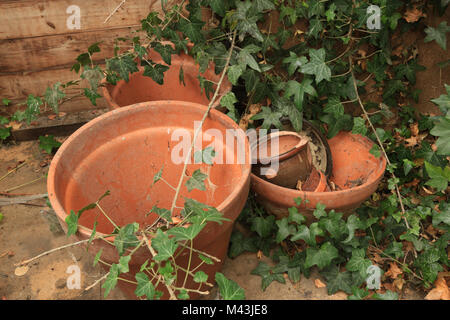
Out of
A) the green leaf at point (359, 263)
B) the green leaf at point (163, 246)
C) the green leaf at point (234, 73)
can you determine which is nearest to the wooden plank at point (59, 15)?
the green leaf at point (234, 73)

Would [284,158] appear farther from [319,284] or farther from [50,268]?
[50,268]

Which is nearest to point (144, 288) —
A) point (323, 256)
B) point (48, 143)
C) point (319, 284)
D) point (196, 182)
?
point (196, 182)

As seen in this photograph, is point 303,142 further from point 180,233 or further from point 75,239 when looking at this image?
point 75,239

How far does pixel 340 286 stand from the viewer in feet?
5.82

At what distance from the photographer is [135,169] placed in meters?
1.77

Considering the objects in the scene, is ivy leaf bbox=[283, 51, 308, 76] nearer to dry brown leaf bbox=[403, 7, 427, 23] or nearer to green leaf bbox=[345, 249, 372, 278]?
dry brown leaf bbox=[403, 7, 427, 23]

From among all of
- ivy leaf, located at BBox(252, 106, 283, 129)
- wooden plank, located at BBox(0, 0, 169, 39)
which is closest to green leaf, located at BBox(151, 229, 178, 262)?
ivy leaf, located at BBox(252, 106, 283, 129)

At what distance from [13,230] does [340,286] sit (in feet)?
5.69

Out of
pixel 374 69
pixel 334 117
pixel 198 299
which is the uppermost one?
pixel 374 69

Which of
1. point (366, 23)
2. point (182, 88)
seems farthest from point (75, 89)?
point (366, 23)

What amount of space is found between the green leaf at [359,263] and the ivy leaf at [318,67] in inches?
31.9

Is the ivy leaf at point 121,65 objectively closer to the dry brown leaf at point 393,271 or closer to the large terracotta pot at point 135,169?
the large terracotta pot at point 135,169

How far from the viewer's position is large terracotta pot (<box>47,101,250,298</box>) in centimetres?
152

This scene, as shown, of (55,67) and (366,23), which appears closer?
(366,23)
